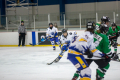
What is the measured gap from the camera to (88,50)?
2.65 metres

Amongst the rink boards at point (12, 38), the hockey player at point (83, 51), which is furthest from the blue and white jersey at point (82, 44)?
the rink boards at point (12, 38)

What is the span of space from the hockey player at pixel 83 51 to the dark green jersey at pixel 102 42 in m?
0.23

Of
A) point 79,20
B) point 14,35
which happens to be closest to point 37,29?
point 14,35

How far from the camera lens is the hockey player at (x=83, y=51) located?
248cm

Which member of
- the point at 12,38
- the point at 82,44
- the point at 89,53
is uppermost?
the point at 82,44

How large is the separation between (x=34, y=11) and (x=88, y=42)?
1473cm

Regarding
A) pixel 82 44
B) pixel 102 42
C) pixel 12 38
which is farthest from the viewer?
pixel 12 38

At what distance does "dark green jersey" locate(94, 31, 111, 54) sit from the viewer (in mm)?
2805

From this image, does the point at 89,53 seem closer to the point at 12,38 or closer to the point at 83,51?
the point at 83,51

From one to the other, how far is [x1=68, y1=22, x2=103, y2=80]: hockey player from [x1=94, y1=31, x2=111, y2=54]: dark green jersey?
23 cm

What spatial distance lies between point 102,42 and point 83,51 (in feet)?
1.42

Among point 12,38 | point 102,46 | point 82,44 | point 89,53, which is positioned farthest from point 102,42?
point 12,38

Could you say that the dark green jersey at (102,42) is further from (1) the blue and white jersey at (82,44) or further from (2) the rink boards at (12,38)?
(2) the rink boards at (12,38)

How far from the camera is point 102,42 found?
2.85 metres
